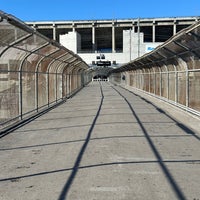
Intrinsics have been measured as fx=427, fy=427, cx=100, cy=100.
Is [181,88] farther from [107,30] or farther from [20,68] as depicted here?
[107,30]

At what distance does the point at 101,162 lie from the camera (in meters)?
6.38

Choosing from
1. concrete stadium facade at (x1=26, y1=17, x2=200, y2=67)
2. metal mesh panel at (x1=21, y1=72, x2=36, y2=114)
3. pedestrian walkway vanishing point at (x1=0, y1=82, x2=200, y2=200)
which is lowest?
pedestrian walkway vanishing point at (x1=0, y1=82, x2=200, y2=200)

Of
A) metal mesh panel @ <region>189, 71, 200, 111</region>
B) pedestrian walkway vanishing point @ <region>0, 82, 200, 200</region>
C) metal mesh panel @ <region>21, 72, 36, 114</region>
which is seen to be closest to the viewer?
pedestrian walkway vanishing point @ <region>0, 82, 200, 200</region>

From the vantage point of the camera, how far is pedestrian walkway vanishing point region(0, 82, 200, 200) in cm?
484

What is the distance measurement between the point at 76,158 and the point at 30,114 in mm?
7437

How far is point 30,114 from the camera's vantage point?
1386cm

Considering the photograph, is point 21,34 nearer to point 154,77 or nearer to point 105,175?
point 105,175

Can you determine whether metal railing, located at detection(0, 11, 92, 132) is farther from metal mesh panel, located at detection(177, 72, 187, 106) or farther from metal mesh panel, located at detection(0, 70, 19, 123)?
metal mesh panel, located at detection(177, 72, 187, 106)

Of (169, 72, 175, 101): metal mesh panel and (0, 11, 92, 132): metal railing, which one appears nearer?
(0, 11, 92, 132): metal railing

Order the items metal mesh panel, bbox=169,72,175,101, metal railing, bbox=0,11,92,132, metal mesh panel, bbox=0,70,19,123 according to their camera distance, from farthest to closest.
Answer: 1. metal mesh panel, bbox=169,72,175,101
2. metal mesh panel, bbox=0,70,19,123
3. metal railing, bbox=0,11,92,132

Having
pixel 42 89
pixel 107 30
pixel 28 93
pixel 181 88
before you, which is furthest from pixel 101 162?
pixel 107 30

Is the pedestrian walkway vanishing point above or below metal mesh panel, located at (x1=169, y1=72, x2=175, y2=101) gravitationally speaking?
below

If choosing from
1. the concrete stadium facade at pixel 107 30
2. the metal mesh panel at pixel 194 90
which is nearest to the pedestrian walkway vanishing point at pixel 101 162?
the metal mesh panel at pixel 194 90

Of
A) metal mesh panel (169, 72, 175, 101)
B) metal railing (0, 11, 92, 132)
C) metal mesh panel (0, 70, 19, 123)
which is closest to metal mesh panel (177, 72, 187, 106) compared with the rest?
metal mesh panel (169, 72, 175, 101)
